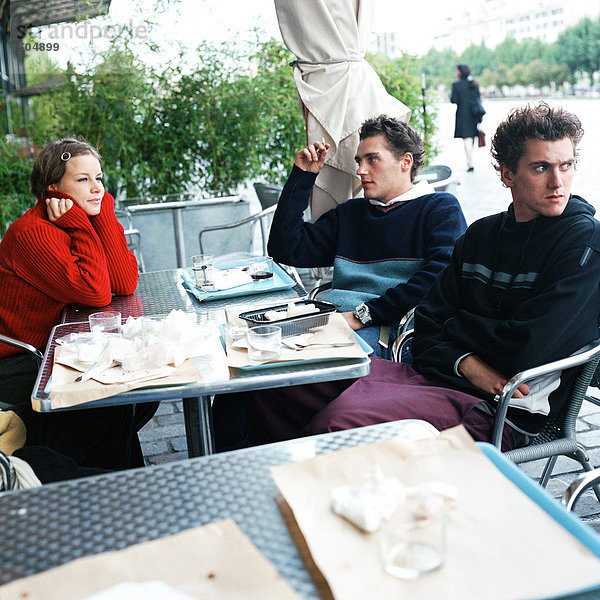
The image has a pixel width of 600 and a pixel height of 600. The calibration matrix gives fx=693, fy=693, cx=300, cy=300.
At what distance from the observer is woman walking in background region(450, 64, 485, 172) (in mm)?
9633

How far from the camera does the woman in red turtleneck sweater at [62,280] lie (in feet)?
8.06

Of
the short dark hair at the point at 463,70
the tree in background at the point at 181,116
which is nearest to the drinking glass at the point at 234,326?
the tree in background at the point at 181,116

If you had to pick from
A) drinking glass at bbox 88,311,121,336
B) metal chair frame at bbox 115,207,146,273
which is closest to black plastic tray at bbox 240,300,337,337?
drinking glass at bbox 88,311,121,336

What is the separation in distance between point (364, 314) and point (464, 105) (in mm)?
7743

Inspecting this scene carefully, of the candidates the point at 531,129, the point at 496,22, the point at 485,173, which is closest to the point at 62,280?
the point at 531,129

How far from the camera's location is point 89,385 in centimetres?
168

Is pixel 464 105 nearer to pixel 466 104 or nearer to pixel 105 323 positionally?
pixel 466 104

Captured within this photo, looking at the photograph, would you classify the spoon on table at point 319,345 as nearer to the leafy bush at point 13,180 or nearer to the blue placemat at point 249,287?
the blue placemat at point 249,287

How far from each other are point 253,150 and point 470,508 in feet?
17.2

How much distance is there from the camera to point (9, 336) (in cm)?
263

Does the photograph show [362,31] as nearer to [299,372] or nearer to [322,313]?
[322,313]

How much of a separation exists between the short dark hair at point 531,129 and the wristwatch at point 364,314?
33.8 inches

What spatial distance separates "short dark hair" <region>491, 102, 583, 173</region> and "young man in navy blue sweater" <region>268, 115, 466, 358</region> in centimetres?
73

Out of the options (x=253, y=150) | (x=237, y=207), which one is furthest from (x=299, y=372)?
(x=253, y=150)
